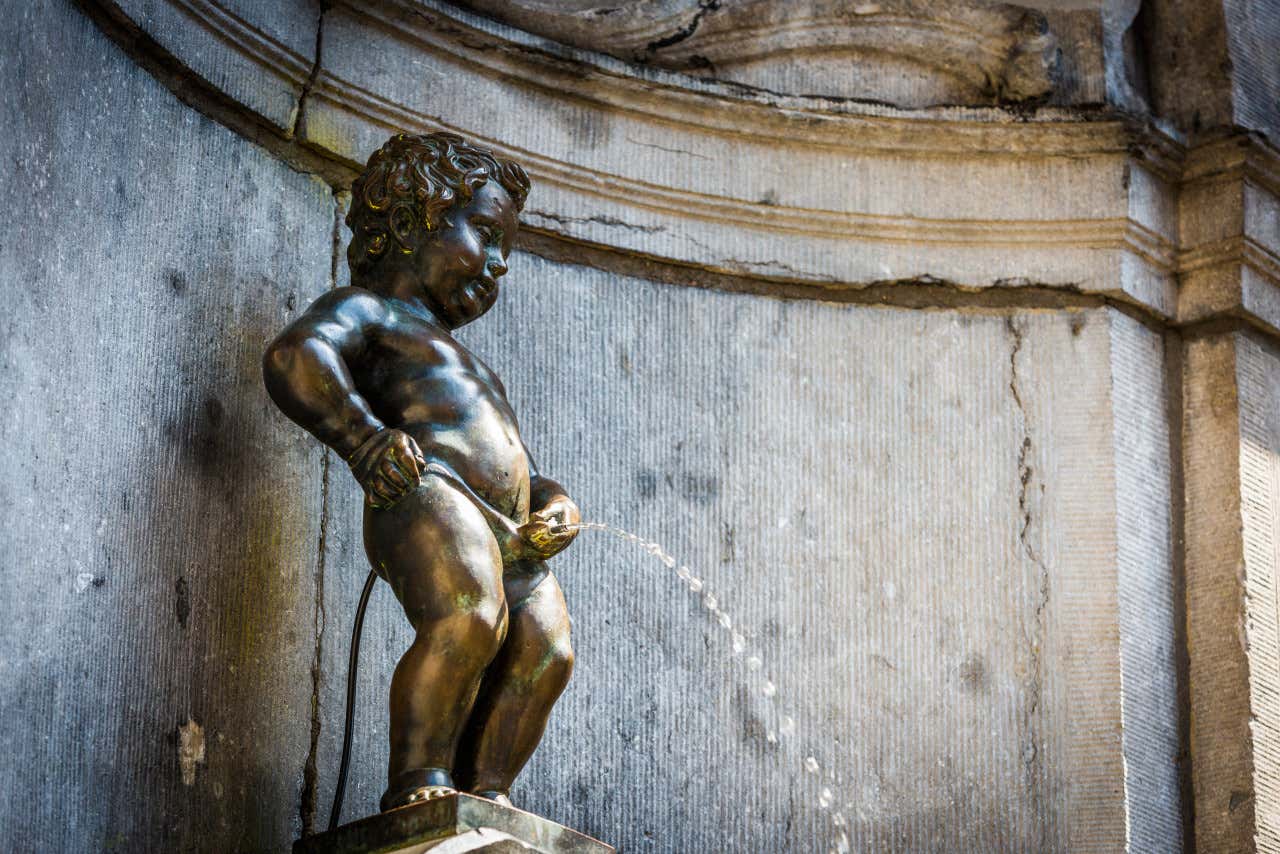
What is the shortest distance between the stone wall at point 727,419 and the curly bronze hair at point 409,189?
33cm

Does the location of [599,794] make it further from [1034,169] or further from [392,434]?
[1034,169]

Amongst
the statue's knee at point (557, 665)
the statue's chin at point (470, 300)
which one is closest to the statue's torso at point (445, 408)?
the statue's chin at point (470, 300)

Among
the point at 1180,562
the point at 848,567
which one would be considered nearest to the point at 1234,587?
the point at 1180,562

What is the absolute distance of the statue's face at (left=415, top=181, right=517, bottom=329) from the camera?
3.66 metres

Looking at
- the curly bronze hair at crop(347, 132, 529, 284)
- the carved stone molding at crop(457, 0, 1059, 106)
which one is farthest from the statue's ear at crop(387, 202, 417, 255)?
the carved stone molding at crop(457, 0, 1059, 106)

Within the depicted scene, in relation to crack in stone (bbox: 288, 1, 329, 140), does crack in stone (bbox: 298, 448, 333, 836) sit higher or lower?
lower

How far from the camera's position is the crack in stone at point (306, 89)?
13.5 ft

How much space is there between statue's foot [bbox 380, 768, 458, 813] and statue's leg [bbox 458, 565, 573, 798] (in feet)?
0.29

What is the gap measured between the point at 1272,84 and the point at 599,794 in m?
2.25

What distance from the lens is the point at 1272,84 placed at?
4.90 metres

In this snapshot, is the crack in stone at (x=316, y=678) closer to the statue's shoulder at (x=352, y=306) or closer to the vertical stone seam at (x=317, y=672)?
the vertical stone seam at (x=317, y=672)

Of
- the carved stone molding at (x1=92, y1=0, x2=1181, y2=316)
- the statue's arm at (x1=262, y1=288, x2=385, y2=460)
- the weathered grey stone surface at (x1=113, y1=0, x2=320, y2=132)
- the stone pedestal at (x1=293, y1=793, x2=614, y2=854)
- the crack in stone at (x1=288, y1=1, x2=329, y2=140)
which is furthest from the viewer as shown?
the carved stone molding at (x1=92, y1=0, x2=1181, y2=316)

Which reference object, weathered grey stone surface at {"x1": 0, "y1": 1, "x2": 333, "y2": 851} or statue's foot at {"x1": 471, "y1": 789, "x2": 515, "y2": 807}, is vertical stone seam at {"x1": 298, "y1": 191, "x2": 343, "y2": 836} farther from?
statue's foot at {"x1": 471, "y1": 789, "x2": 515, "y2": 807}

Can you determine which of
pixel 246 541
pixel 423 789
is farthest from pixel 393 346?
pixel 423 789
